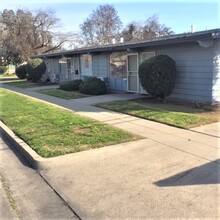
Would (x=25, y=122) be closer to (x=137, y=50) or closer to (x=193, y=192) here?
(x=193, y=192)

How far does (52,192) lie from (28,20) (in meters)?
48.6

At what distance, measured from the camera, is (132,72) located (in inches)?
613

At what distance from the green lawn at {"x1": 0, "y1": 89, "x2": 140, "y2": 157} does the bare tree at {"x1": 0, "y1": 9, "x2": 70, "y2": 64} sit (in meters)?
40.3

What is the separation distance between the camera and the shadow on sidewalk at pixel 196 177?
4.58m

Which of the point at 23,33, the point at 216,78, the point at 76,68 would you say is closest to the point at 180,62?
the point at 216,78

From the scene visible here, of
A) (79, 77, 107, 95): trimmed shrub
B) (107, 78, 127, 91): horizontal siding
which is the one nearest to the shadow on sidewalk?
(79, 77, 107, 95): trimmed shrub

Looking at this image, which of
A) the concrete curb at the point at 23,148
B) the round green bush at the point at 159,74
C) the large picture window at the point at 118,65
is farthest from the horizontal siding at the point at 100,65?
the concrete curb at the point at 23,148

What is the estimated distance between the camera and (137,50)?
14.8 meters

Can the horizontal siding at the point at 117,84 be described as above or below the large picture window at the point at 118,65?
below

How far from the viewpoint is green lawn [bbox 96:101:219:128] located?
8367 millimetres

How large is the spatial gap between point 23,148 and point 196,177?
356 centimetres

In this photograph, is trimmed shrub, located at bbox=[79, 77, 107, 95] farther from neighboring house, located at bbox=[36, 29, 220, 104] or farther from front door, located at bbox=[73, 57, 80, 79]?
front door, located at bbox=[73, 57, 80, 79]

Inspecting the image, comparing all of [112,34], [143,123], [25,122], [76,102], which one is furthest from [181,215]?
[112,34]

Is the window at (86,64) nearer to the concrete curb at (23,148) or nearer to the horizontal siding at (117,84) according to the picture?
the horizontal siding at (117,84)
